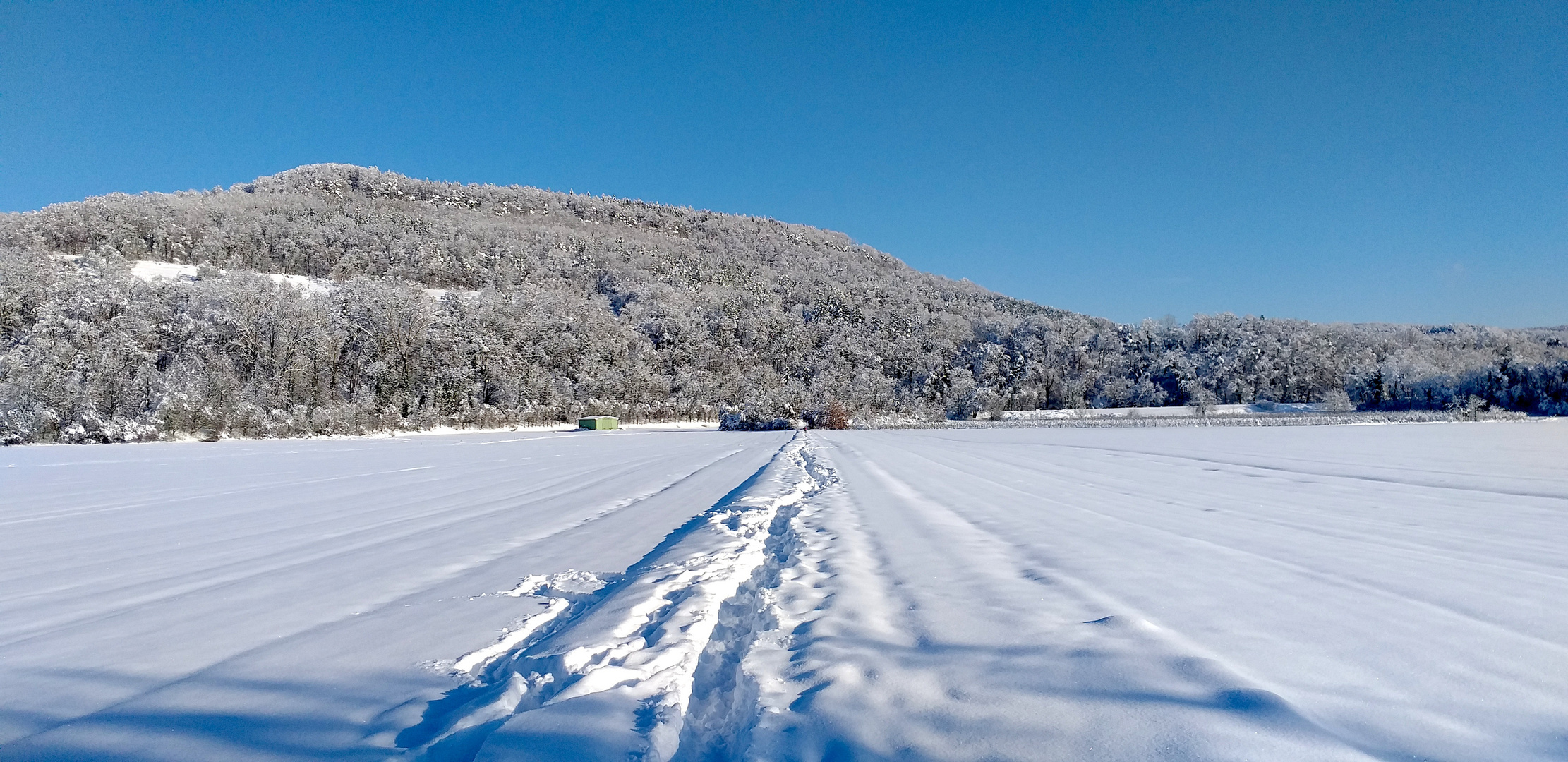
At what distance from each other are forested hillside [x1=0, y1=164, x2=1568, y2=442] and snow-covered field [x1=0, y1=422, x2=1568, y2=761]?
25845 mm

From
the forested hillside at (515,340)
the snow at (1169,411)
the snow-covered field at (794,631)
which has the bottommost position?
the snow at (1169,411)

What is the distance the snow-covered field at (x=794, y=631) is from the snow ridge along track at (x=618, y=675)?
0.01 meters

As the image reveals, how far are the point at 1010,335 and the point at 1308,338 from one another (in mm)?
23852

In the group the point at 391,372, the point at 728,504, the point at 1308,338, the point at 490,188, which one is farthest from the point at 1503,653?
the point at 490,188

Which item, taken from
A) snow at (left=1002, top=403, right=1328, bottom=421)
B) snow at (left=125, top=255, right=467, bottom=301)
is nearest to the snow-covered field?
snow at (left=1002, top=403, right=1328, bottom=421)

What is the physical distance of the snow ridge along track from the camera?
4.93 ft

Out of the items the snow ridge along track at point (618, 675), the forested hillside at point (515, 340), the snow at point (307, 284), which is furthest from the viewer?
the snow at point (307, 284)

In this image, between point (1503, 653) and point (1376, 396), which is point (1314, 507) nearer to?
point (1503, 653)

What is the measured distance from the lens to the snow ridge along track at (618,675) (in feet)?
4.93

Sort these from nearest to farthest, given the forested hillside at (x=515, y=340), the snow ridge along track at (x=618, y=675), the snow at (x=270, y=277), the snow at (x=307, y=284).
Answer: the snow ridge along track at (x=618, y=675) → the forested hillside at (x=515, y=340) → the snow at (x=307, y=284) → the snow at (x=270, y=277)

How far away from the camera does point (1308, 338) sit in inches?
2060

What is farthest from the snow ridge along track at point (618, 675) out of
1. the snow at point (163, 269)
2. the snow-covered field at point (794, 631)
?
the snow at point (163, 269)

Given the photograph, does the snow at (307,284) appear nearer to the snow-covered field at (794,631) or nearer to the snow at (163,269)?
the snow at (163,269)

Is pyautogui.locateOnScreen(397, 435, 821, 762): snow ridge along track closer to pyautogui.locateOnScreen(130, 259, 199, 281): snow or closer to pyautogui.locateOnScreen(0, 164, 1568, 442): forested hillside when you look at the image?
pyautogui.locateOnScreen(0, 164, 1568, 442): forested hillside
